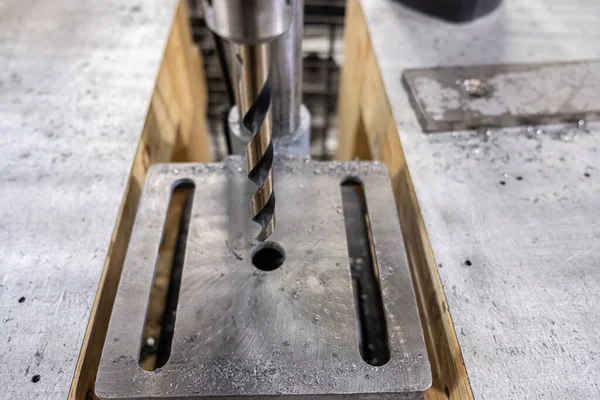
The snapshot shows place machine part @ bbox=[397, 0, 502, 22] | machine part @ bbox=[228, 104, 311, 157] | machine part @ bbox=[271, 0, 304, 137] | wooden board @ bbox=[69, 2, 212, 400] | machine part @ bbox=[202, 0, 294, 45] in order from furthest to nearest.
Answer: machine part @ bbox=[397, 0, 502, 22] < machine part @ bbox=[228, 104, 311, 157] < machine part @ bbox=[271, 0, 304, 137] < wooden board @ bbox=[69, 2, 212, 400] < machine part @ bbox=[202, 0, 294, 45]

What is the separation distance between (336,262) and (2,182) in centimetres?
51

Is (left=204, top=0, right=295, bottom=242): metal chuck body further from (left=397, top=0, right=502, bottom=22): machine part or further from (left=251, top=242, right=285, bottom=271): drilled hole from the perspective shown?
(left=397, top=0, right=502, bottom=22): machine part

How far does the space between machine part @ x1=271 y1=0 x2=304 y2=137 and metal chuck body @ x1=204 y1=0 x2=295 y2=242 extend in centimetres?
11

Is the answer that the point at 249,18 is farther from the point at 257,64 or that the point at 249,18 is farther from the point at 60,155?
the point at 60,155

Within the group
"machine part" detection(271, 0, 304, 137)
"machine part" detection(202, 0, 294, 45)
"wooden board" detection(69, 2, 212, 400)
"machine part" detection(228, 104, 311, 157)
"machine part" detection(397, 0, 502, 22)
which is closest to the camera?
"machine part" detection(202, 0, 294, 45)

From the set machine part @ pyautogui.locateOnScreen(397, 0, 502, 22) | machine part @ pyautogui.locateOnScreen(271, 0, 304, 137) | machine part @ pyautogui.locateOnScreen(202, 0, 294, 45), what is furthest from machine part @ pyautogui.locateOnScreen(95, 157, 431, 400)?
machine part @ pyautogui.locateOnScreen(397, 0, 502, 22)

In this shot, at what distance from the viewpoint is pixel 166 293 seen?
2.43ft

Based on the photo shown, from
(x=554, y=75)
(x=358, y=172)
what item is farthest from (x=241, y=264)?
(x=554, y=75)

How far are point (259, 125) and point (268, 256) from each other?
207mm

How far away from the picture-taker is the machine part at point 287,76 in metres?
0.73

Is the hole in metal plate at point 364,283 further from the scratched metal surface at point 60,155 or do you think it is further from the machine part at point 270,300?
the scratched metal surface at point 60,155

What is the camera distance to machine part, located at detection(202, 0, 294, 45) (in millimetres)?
496

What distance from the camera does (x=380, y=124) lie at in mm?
909

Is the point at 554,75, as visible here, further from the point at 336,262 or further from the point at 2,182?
the point at 2,182
